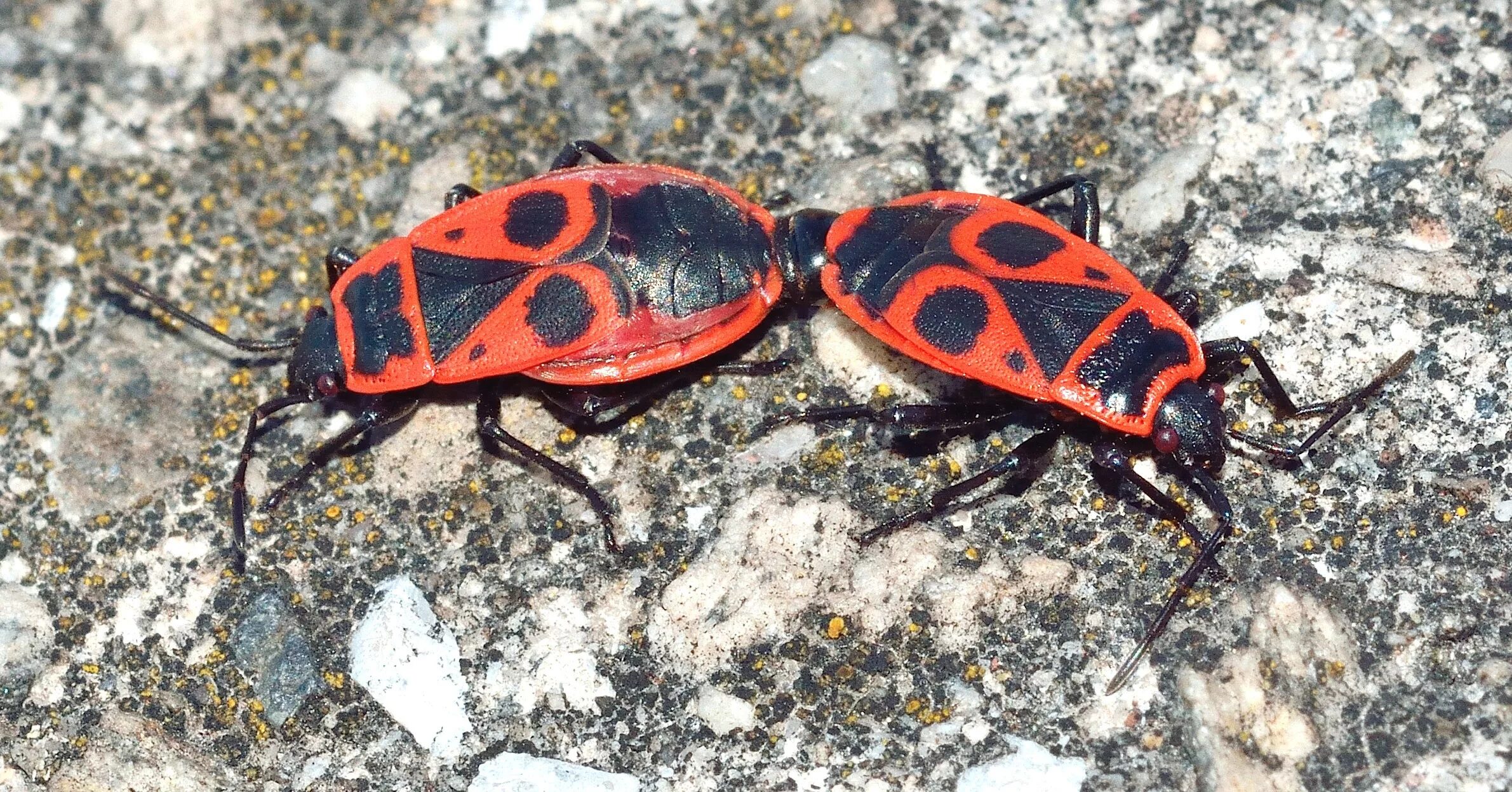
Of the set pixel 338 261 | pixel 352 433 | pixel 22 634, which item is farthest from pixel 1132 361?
pixel 22 634

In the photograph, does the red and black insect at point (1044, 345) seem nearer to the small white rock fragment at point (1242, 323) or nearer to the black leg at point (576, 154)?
the small white rock fragment at point (1242, 323)

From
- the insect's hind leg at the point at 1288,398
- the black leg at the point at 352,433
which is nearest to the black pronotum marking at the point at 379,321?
the black leg at the point at 352,433

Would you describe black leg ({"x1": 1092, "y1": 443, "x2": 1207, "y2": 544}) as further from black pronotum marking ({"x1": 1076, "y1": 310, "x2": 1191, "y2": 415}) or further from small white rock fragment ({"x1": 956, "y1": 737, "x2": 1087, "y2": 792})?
small white rock fragment ({"x1": 956, "y1": 737, "x2": 1087, "y2": 792})

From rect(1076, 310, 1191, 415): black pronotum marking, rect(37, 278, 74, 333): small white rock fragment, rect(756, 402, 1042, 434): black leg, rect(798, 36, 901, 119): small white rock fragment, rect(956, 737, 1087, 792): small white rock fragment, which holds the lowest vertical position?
rect(956, 737, 1087, 792): small white rock fragment

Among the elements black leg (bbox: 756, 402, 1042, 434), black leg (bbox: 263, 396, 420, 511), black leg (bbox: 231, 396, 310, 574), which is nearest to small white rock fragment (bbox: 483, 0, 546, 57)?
black leg (bbox: 263, 396, 420, 511)

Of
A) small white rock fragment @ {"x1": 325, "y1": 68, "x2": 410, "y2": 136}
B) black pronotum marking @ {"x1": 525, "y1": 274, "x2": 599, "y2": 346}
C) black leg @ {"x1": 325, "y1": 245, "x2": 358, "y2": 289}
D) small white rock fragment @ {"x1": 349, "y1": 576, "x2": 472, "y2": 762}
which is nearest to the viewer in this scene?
small white rock fragment @ {"x1": 349, "y1": 576, "x2": 472, "y2": 762}

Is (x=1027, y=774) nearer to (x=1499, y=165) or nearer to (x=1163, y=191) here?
(x=1163, y=191)

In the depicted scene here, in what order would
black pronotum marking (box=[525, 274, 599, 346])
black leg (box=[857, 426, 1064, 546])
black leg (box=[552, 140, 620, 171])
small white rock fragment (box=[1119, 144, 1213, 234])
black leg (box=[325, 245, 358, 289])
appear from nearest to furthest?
black leg (box=[857, 426, 1064, 546]), black pronotum marking (box=[525, 274, 599, 346]), small white rock fragment (box=[1119, 144, 1213, 234]), black leg (box=[325, 245, 358, 289]), black leg (box=[552, 140, 620, 171])

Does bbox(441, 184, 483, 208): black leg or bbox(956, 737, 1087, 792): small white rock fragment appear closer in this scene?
bbox(956, 737, 1087, 792): small white rock fragment

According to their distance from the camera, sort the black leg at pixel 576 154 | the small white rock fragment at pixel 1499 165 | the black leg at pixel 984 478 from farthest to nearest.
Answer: the black leg at pixel 576 154 → the small white rock fragment at pixel 1499 165 → the black leg at pixel 984 478
